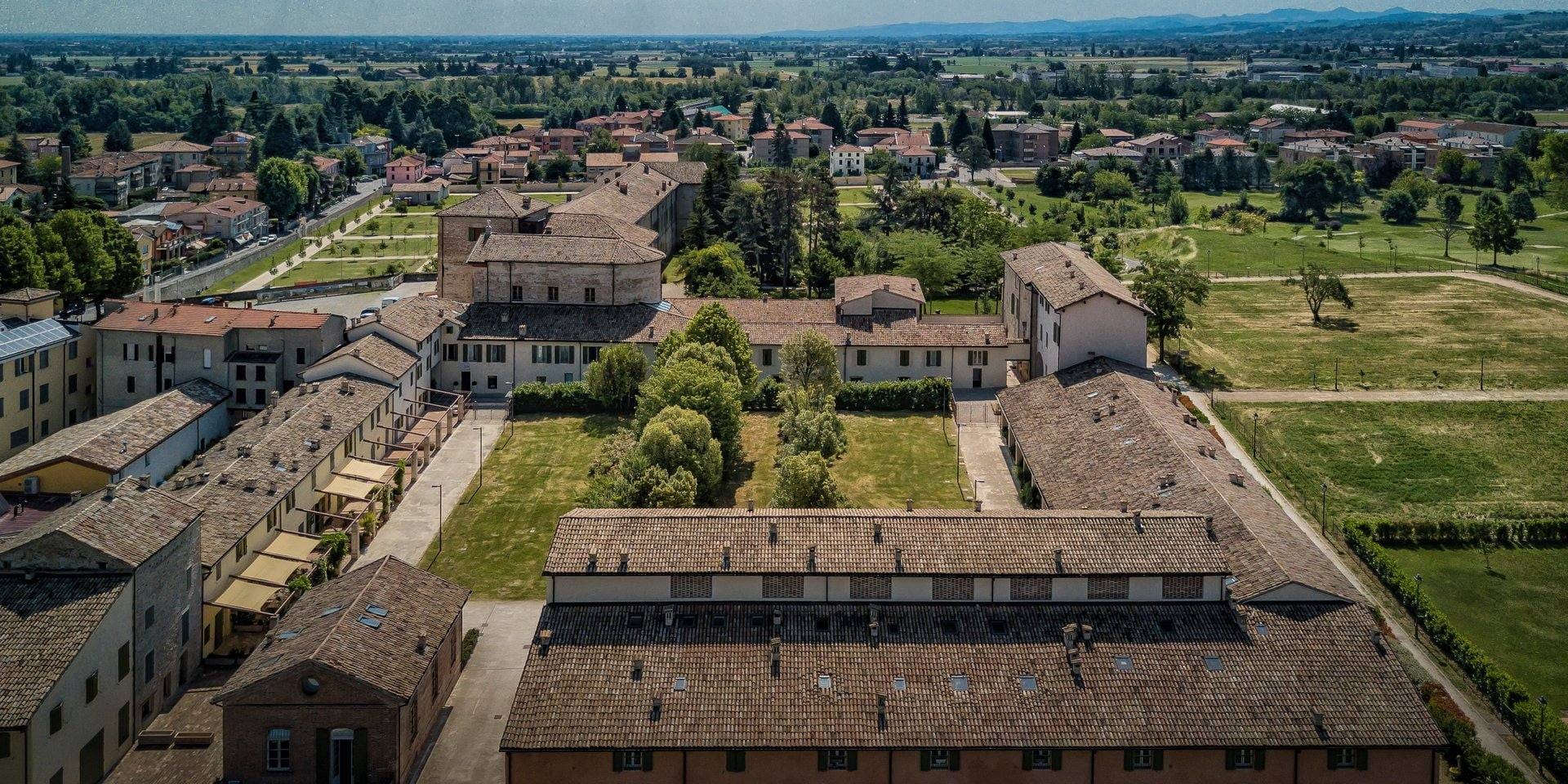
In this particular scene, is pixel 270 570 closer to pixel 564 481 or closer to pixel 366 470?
pixel 366 470

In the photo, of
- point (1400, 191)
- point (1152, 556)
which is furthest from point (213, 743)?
point (1400, 191)

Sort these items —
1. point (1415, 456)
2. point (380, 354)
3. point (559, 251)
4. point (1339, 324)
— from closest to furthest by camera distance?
point (1415, 456) < point (380, 354) < point (559, 251) < point (1339, 324)

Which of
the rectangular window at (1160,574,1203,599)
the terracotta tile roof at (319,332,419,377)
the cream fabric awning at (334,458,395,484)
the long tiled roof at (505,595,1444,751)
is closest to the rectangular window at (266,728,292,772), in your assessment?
the long tiled roof at (505,595,1444,751)

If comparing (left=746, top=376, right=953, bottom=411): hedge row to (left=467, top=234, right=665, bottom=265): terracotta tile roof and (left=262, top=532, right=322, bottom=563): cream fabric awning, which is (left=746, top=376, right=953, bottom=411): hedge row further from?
(left=262, top=532, right=322, bottom=563): cream fabric awning

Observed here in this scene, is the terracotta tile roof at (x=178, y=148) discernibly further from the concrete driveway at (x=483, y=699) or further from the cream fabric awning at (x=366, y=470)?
the concrete driveway at (x=483, y=699)

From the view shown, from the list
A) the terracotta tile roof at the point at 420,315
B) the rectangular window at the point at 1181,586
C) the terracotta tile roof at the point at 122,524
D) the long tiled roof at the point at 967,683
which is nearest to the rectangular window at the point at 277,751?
the long tiled roof at the point at 967,683

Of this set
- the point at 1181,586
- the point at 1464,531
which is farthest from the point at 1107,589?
the point at 1464,531
